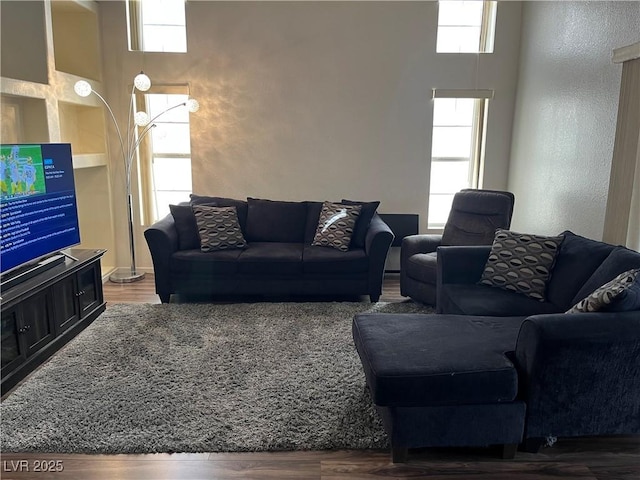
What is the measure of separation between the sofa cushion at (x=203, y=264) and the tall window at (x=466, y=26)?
121 inches

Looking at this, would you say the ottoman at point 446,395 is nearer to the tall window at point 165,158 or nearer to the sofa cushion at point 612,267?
the sofa cushion at point 612,267

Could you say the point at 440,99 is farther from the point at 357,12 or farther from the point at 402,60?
the point at 357,12

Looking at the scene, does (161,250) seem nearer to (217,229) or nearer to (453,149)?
(217,229)

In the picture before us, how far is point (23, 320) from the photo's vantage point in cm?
290

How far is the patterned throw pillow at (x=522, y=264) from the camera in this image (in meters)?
3.16

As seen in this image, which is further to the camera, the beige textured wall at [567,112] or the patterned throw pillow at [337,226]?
the patterned throw pillow at [337,226]

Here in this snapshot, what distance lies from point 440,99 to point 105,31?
3505 mm

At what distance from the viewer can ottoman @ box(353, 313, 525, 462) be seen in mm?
2086

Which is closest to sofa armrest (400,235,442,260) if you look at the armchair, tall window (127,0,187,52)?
the armchair

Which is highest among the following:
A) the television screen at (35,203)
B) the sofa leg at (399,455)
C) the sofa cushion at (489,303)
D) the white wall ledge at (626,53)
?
the white wall ledge at (626,53)

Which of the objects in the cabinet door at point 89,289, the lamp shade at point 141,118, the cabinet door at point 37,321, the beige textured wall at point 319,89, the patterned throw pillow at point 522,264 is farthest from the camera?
the beige textured wall at point 319,89

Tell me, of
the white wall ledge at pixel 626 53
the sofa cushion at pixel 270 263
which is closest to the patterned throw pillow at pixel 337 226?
the sofa cushion at pixel 270 263

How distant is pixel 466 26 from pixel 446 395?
423 centimetres

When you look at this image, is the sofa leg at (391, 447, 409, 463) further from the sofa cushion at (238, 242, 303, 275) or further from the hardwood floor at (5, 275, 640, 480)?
the sofa cushion at (238, 242, 303, 275)
